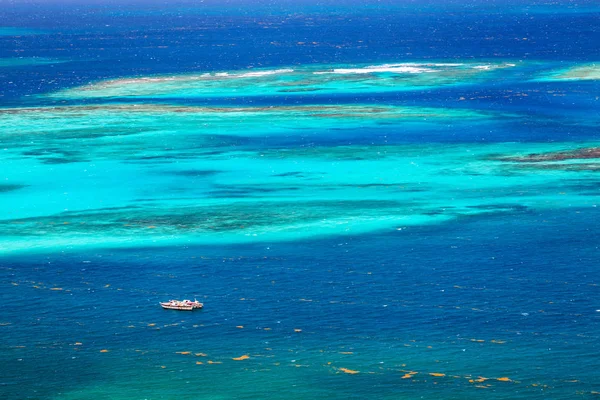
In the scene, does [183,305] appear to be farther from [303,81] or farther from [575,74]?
[575,74]

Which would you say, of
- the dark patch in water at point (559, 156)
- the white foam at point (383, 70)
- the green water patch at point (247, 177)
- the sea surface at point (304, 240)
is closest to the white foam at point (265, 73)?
the white foam at point (383, 70)

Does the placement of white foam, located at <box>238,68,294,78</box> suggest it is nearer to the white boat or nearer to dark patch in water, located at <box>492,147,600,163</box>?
dark patch in water, located at <box>492,147,600,163</box>

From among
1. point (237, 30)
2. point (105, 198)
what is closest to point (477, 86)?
point (105, 198)

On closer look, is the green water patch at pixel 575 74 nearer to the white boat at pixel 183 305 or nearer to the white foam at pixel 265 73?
the white foam at pixel 265 73

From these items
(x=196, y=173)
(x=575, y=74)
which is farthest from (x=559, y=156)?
(x=575, y=74)

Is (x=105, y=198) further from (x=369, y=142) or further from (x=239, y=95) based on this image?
(x=239, y=95)

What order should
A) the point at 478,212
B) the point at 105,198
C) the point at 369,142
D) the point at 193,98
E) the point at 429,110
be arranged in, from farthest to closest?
the point at 193,98 → the point at 429,110 → the point at 369,142 → the point at 105,198 → the point at 478,212

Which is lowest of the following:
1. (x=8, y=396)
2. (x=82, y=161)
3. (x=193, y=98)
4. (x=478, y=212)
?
(x=8, y=396)
